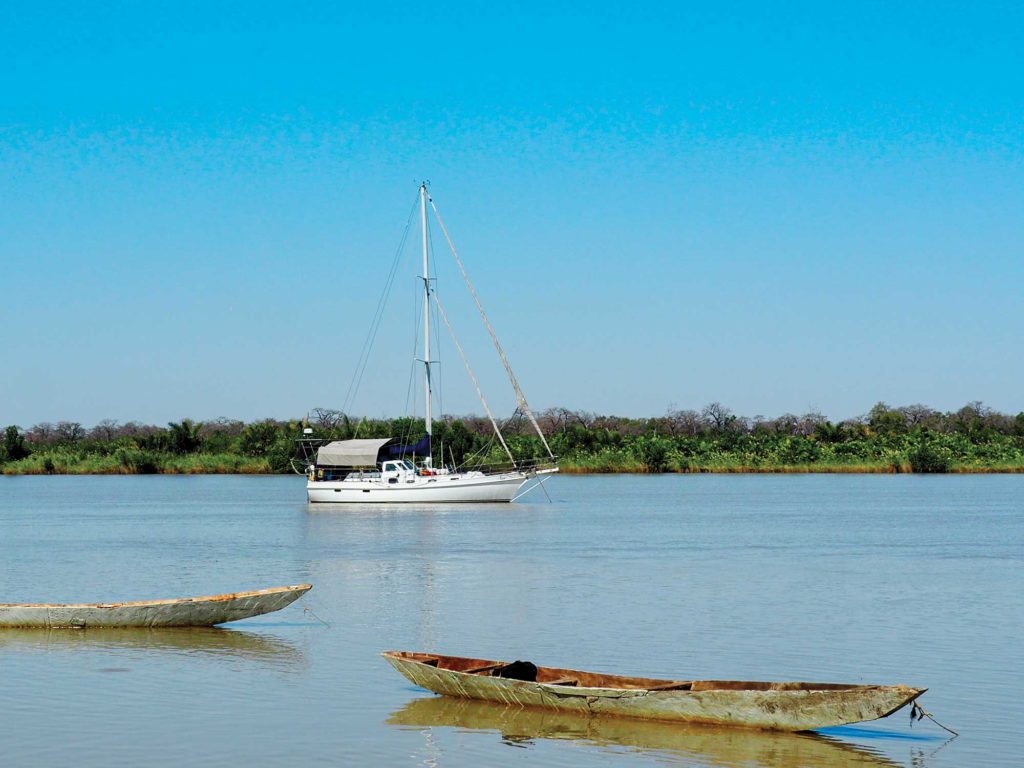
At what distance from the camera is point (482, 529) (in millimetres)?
50375

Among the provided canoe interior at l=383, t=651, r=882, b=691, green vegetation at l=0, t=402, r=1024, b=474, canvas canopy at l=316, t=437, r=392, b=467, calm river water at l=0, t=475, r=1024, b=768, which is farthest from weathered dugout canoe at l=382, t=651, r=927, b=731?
green vegetation at l=0, t=402, r=1024, b=474

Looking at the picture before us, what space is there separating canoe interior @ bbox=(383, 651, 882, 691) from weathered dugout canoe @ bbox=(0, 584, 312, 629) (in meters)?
6.06

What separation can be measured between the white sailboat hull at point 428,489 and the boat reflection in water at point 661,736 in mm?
45535

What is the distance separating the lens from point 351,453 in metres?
64.5

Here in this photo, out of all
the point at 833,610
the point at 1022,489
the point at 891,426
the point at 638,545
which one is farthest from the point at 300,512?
the point at 891,426

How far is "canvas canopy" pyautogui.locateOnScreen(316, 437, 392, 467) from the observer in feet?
210

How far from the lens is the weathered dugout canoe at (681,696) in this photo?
51.1ft

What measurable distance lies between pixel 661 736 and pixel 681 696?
546mm

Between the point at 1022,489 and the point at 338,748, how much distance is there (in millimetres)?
72266

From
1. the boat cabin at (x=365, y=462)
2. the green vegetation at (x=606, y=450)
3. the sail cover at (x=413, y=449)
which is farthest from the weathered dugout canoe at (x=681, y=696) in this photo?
the green vegetation at (x=606, y=450)

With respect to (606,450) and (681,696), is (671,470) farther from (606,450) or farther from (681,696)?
(681,696)

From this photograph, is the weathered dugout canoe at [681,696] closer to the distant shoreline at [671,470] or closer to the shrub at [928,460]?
the distant shoreline at [671,470]

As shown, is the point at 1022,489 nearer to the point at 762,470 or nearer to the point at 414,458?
the point at 762,470

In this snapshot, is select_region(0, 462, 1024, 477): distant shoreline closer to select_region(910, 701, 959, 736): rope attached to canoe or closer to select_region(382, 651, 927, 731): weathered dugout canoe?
select_region(910, 701, 959, 736): rope attached to canoe
